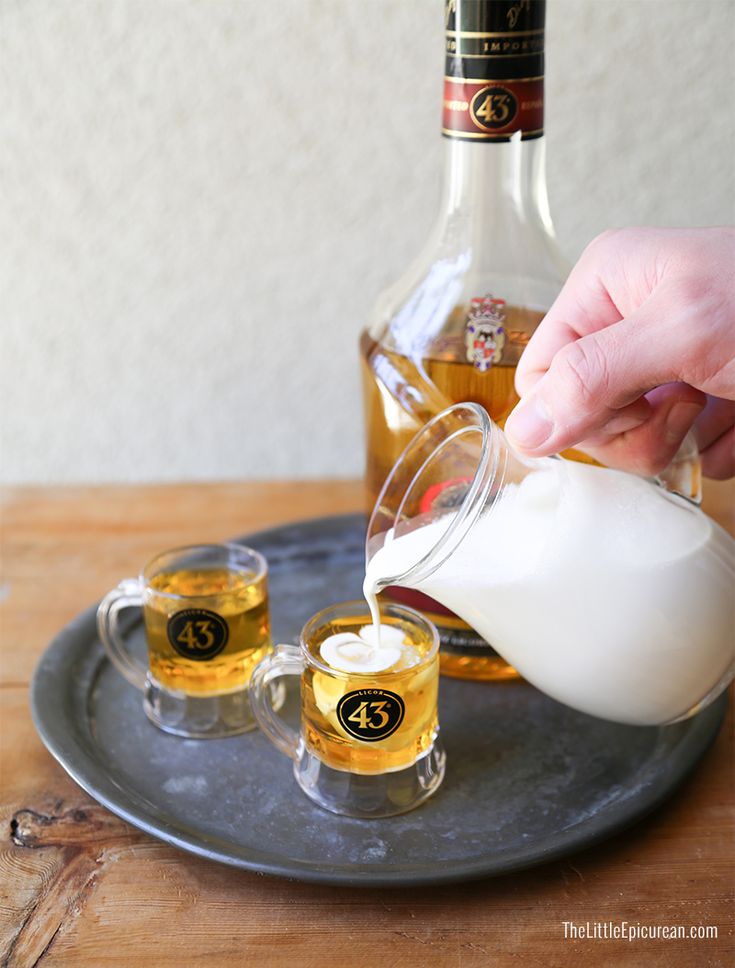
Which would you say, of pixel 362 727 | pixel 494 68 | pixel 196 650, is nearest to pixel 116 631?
pixel 196 650

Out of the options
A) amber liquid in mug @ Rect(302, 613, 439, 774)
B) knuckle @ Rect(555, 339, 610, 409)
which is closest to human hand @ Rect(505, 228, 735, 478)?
knuckle @ Rect(555, 339, 610, 409)

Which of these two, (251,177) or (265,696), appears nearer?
(265,696)

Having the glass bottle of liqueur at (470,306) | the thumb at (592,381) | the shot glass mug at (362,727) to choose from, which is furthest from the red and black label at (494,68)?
the shot glass mug at (362,727)

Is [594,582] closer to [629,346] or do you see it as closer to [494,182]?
[629,346]

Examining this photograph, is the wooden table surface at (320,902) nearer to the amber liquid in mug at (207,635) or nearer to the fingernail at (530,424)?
the amber liquid in mug at (207,635)

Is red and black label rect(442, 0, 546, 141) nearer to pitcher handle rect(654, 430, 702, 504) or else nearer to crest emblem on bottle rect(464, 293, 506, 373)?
crest emblem on bottle rect(464, 293, 506, 373)

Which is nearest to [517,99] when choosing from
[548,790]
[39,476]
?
[548,790]
